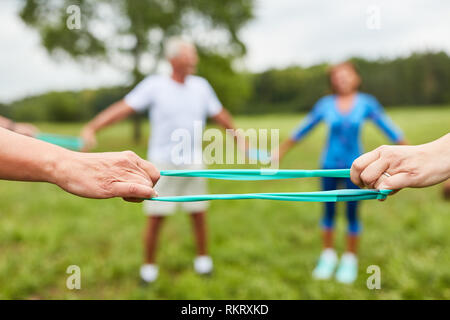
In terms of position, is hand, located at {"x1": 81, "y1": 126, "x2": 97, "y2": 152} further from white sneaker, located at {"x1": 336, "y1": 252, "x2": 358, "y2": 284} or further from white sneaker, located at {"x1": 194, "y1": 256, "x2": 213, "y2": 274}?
white sneaker, located at {"x1": 336, "y1": 252, "x2": 358, "y2": 284}

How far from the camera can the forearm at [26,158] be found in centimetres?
132

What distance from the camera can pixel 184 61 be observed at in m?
3.37

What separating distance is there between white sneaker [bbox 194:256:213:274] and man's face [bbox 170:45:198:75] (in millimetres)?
2131

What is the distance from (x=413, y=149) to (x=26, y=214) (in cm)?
652

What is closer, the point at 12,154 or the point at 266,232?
the point at 12,154

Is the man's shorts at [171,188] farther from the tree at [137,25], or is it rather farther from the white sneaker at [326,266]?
the tree at [137,25]

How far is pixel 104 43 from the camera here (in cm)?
1753

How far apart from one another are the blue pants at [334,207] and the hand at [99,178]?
8.56 feet

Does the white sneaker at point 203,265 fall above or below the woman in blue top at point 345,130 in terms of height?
below

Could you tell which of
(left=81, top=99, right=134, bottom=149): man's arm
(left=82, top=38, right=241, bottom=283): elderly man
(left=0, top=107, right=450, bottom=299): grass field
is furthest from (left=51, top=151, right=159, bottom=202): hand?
(left=0, top=107, right=450, bottom=299): grass field

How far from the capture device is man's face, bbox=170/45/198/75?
335cm

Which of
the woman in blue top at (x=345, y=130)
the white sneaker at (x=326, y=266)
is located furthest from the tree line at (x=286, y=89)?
the white sneaker at (x=326, y=266)
